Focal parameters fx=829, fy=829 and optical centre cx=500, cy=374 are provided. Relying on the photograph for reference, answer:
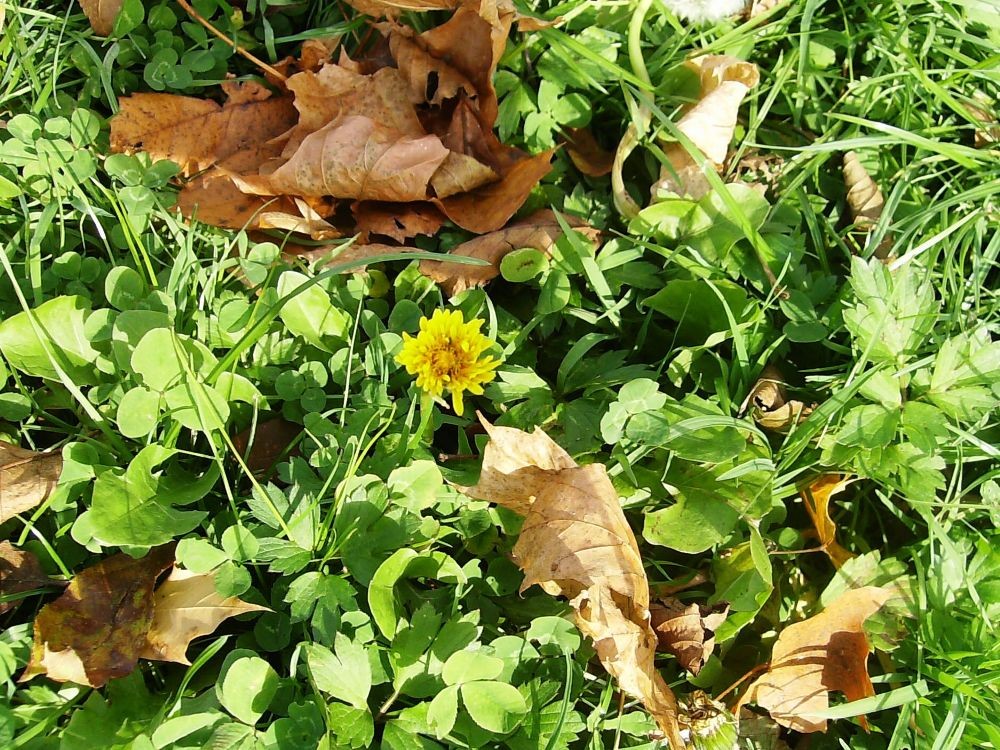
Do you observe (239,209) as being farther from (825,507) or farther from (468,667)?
(825,507)

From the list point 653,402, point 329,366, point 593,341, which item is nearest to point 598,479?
point 653,402

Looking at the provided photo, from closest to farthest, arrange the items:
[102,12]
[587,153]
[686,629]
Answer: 1. [686,629]
2. [102,12]
3. [587,153]

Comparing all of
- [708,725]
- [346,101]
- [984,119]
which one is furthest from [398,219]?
[984,119]

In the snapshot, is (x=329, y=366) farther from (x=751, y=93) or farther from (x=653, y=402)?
(x=751, y=93)

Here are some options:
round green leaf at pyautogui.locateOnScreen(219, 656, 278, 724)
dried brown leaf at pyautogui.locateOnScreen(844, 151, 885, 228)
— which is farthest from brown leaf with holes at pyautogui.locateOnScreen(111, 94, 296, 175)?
dried brown leaf at pyautogui.locateOnScreen(844, 151, 885, 228)

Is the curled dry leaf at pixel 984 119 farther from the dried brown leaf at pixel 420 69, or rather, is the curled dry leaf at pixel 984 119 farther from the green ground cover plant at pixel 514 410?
the dried brown leaf at pixel 420 69

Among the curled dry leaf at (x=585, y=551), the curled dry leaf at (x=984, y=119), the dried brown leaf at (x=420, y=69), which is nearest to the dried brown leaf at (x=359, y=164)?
the dried brown leaf at (x=420, y=69)
